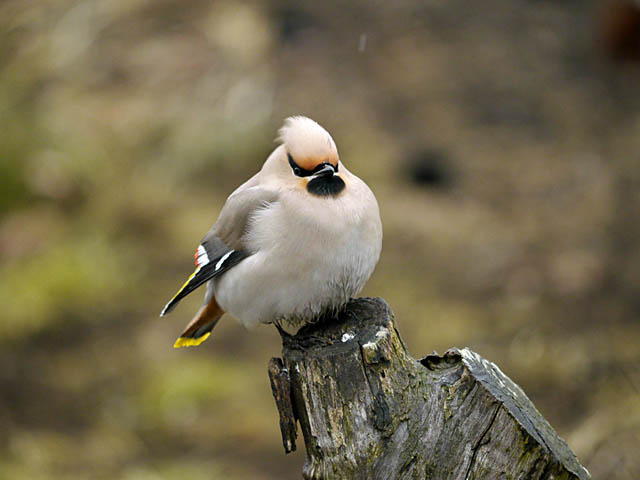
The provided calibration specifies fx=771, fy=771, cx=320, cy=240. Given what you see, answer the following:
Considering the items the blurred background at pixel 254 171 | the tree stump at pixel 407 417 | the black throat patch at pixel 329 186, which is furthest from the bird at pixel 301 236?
the blurred background at pixel 254 171

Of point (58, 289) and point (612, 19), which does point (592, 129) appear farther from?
point (58, 289)


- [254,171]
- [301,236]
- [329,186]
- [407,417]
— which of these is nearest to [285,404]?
[407,417]

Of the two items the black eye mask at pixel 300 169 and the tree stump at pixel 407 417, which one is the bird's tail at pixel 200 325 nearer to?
the black eye mask at pixel 300 169

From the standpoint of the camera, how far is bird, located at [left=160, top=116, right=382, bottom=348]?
287 centimetres

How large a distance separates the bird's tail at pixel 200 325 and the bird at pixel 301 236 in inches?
18.7

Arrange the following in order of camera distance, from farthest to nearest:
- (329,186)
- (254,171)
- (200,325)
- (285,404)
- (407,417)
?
(254,171) → (200,325) → (329,186) → (285,404) → (407,417)

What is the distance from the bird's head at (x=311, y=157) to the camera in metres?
2.83

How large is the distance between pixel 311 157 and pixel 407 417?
40.3 inches

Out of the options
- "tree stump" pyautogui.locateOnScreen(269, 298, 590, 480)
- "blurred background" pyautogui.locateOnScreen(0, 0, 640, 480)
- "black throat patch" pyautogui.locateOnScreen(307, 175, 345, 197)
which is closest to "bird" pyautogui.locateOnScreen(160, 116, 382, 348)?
"black throat patch" pyautogui.locateOnScreen(307, 175, 345, 197)

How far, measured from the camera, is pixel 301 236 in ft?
9.48

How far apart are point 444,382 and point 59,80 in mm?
6580

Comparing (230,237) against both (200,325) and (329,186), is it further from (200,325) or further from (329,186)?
(200,325)

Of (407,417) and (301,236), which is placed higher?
(301,236)

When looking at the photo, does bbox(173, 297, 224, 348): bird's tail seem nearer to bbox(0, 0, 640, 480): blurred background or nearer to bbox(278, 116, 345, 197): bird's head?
bbox(278, 116, 345, 197): bird's head
